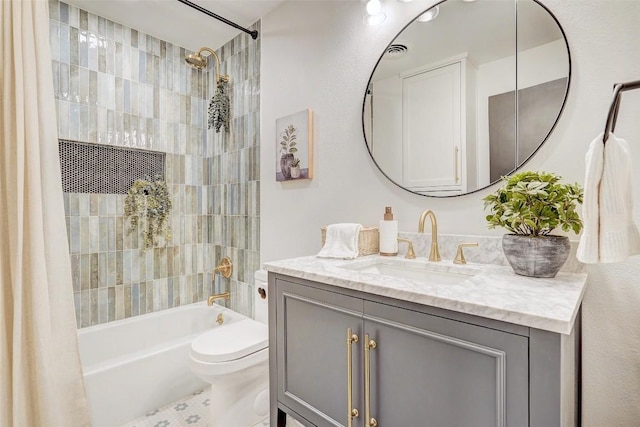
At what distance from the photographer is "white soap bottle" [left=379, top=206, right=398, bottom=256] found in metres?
1.40

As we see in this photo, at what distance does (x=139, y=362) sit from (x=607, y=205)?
2284 millimetres

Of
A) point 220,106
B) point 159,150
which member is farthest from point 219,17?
point 159,150

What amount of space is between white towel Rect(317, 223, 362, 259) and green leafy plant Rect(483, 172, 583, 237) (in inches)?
22.0

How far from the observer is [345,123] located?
1.74 metres

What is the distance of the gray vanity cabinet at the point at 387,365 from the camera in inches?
26.4

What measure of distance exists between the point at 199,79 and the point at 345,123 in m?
1.79

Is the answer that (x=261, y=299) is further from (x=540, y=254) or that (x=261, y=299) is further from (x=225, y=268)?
(x=540, y=254)

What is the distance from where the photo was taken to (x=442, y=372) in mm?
754

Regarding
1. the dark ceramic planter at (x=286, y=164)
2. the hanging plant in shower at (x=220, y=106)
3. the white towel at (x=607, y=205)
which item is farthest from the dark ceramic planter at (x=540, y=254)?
the hanging plant in shower at (x=220, y=106)

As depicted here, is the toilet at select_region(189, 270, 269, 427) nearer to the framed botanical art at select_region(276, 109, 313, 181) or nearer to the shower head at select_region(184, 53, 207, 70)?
the framed botanical art at select_region(276, 109, 313, 181)

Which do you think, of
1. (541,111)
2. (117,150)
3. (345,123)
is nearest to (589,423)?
(541,111)

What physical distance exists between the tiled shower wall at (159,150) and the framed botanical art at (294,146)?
0.33 meters

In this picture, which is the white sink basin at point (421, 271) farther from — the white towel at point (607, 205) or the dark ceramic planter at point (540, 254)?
the white towel at point (607, 205)

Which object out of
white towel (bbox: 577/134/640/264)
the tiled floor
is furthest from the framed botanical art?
the tiled floor
